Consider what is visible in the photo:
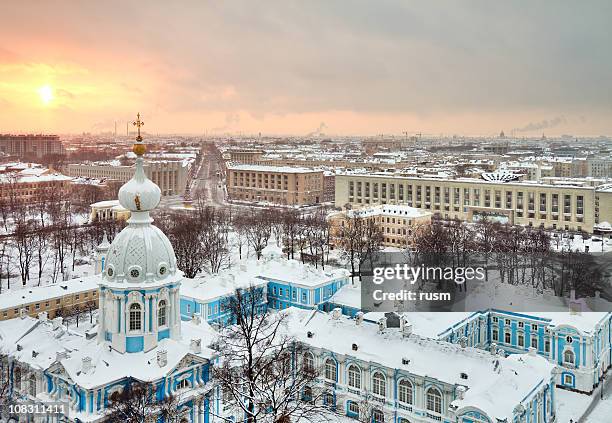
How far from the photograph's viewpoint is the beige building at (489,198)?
70000mm

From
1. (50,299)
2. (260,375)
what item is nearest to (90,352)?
(260,375)

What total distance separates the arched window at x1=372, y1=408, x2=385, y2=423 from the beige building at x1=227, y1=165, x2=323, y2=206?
74606mm

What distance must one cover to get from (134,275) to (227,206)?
77355 millimetres

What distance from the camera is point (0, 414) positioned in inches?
674

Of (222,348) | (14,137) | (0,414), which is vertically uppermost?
(14,137)

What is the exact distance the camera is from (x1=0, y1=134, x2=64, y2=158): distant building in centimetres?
17827

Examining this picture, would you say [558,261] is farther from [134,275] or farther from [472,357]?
[134,275]

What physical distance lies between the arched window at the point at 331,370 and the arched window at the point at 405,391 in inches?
118

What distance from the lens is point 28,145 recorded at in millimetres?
183125

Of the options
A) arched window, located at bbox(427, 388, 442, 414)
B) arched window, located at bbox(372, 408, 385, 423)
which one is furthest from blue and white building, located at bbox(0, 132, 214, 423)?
arched window, located at bbox(427, 388, 442, 414)

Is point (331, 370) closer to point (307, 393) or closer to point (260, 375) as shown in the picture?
point (307, 393)

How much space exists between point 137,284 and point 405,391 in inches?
427

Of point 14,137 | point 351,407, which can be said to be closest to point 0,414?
point 351,407

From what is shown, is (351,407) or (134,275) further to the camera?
(351,407)
